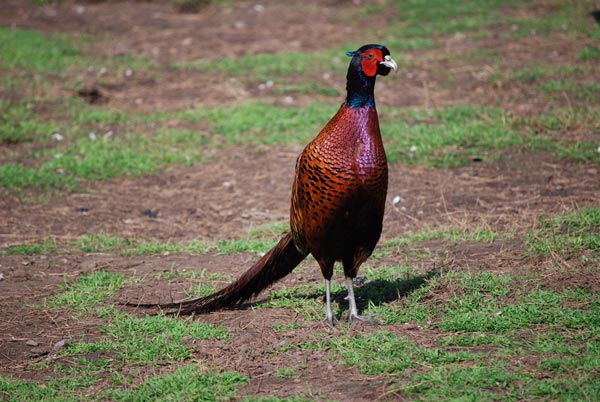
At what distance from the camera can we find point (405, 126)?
7953 millimetres

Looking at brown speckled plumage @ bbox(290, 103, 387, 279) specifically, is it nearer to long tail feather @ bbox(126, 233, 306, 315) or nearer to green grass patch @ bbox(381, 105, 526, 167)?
long tail feather @ bbox(126, 233, 306, 315)

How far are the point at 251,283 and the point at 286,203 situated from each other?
82.0 inches

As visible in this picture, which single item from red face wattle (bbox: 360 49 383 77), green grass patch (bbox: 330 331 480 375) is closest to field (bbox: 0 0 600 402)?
green grass patch (bbox: 330 331 480 375)

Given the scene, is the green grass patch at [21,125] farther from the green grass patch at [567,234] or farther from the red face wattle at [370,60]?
the green grass patch at [567,234]

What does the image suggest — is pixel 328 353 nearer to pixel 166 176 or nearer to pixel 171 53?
pixel 166 176

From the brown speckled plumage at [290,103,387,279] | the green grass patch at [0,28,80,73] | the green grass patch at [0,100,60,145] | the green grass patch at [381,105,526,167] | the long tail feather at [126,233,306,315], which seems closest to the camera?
the brown speckled plumage at [290,103,387,279]

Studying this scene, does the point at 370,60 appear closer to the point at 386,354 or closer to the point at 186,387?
the point at 386,354

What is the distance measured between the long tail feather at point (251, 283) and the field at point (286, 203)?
0.11 metres

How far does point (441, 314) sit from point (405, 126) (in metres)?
3.81

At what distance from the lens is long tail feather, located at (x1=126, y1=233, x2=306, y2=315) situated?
467 cm

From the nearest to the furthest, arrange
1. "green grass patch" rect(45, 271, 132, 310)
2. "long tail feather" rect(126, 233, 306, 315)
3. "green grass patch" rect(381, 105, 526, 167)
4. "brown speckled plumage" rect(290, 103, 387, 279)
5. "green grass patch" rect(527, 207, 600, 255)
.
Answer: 1. "brown speckled plumage" rect(290, 103, 387, 279)
2. "long tail feather" rect(126, 233, 306, 315)
3. "green grass patch" rect(45, 271, 132, 310)
4. "green grass patch" rect(527, 207, 600, 255)
5. "green grass patch" rect(381, 105, 526, 167)

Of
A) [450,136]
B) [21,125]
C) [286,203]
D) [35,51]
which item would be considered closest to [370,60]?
[286,203]

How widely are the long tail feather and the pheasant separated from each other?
0.84 ft

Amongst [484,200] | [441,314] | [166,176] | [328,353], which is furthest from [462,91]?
[328,353]
